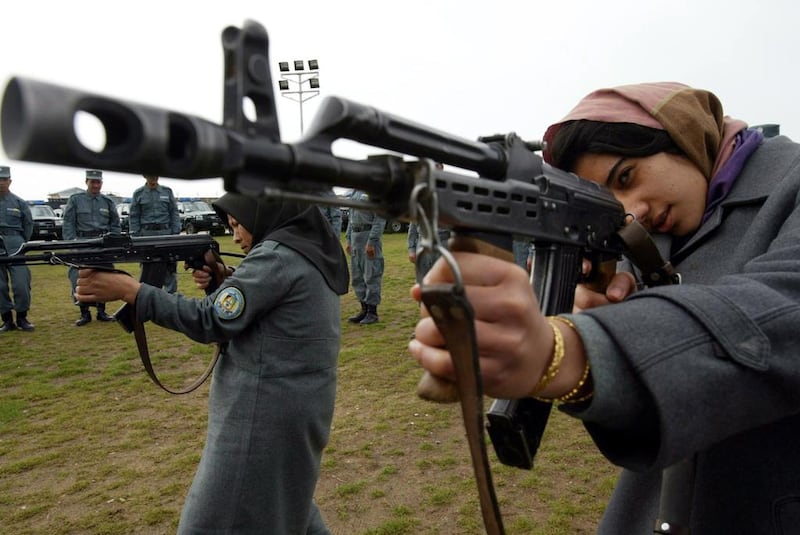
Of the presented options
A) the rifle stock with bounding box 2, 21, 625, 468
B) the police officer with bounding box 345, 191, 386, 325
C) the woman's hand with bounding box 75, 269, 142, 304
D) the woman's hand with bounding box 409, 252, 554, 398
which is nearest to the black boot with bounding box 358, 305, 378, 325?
the police officer with bounding box 345, 191, 386, 325

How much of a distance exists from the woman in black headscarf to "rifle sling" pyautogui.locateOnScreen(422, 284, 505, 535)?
1712 millimetres

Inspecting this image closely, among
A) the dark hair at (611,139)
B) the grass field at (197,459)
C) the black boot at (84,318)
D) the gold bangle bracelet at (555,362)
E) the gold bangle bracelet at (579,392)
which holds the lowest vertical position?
the black boot at (84,318)

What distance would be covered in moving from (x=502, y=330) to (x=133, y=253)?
Answer: 411cm

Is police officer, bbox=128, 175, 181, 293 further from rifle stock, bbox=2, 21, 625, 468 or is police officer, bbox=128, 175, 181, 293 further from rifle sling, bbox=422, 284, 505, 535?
rifle sling, bbox=422, 284, 505, 535

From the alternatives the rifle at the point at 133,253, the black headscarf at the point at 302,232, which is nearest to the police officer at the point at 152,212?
the rifle at the point at 133,253

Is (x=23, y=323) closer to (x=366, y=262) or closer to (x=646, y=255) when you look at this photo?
(x=366, y=262)

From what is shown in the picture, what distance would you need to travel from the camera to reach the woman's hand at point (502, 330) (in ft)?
3.33

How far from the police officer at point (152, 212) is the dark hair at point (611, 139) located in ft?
35.9

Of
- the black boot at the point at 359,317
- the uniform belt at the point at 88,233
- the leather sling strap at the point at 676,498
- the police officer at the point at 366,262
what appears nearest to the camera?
the leather sling strap at the point at 676,498

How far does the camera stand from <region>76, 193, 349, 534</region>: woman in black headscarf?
8.28 ft

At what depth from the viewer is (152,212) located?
11.7 metres

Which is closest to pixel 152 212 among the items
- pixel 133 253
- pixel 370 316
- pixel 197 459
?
pixel 370 316

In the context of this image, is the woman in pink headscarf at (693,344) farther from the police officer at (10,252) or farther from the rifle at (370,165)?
the police officer at (10,252)

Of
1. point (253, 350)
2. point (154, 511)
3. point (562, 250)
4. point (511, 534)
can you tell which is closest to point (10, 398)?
point (154, 511)
